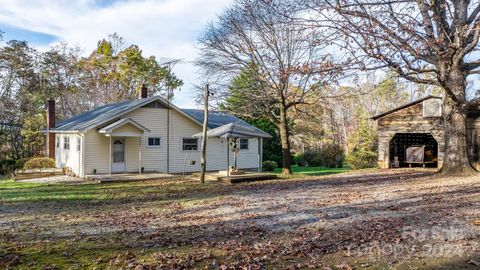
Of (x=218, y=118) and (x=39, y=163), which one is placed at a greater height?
(x=218, y=118)

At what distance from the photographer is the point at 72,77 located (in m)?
36.1

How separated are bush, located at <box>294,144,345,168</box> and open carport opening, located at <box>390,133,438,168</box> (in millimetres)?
7148

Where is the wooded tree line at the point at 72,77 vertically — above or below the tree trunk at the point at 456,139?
above

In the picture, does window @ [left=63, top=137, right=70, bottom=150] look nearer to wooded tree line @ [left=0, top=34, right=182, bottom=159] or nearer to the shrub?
wooded tree line @ [left=0, top=34, right=182, bottom=159]

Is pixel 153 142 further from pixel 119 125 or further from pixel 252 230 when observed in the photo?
pixel 252 230

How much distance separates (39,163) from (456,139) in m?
20.2

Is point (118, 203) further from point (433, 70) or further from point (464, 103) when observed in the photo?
point (464, 103)

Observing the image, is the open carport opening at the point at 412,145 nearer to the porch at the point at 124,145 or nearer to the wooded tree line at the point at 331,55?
the wooded tree line at the point at 331,55

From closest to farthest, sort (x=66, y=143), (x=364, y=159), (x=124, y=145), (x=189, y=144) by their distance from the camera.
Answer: (x=124, y=145) < (x=66, y=143) < (x=189, y=144) < (x=364, y=159)

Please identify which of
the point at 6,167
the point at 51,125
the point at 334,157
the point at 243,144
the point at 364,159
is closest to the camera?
the point at 6,167

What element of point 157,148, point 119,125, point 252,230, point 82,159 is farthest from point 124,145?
point 252,230

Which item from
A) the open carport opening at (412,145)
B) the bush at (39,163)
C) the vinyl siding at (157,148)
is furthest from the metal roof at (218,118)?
the open carport opening at (412,145)

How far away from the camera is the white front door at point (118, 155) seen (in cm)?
1956

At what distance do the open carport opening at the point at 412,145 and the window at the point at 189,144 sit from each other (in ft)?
36.1
